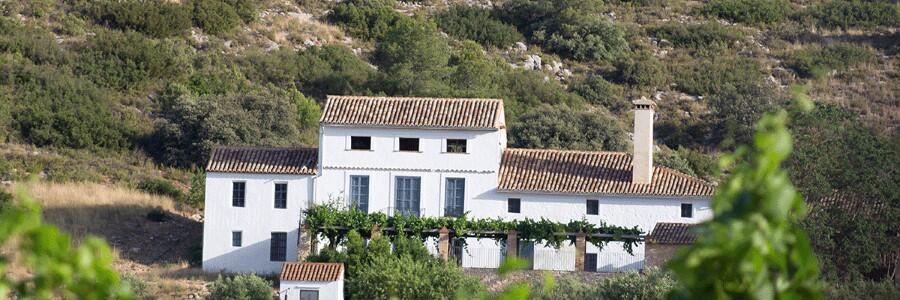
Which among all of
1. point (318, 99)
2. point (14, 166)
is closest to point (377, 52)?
point (318, 99)

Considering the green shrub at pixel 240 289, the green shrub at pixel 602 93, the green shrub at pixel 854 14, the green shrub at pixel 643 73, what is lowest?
the green shrub at pixel 240 289

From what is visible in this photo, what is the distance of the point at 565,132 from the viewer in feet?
198

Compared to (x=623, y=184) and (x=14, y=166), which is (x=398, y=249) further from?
(x=14, y=166)

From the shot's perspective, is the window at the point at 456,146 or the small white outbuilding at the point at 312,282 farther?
the window at the point at 456,146

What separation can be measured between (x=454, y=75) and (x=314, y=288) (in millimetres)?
28060

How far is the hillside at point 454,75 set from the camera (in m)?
55.8

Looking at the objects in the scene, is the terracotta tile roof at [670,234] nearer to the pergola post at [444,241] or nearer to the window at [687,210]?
the window at [687,210]

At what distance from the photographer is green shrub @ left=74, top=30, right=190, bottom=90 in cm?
6625

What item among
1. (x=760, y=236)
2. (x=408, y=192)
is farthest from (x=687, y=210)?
(x=760, y=236)

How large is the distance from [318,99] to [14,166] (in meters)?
18.7

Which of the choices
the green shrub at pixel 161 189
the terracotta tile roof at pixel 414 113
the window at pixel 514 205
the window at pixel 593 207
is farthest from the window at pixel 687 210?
the green shrub at pixel 161 189

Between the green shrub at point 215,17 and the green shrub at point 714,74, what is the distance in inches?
872

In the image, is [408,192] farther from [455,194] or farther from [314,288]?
[314,288]

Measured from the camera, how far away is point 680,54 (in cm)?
8112
